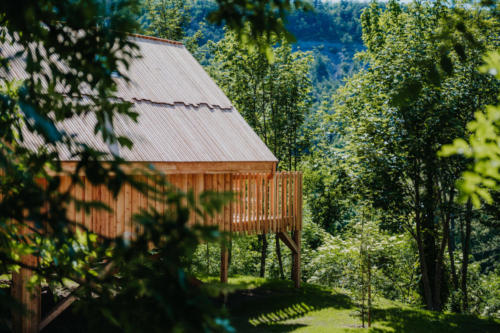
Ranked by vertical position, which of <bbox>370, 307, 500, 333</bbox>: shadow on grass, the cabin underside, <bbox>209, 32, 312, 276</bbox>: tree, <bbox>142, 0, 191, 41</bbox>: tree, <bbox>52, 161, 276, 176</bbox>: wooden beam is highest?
<bbox>142, 0, 191, 41</bbox>: tree

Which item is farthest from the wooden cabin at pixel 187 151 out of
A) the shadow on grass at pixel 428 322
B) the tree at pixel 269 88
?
the tree at pixel 269 88

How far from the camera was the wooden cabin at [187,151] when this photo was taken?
27.1 ft

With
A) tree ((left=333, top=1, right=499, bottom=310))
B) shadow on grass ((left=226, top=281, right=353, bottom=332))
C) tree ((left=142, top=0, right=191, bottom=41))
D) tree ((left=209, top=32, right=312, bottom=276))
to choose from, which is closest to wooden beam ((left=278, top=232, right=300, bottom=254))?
shadow on grass ((left=226, top=281, right=353, bottom=332))

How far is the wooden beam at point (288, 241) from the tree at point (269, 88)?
6.52 meters

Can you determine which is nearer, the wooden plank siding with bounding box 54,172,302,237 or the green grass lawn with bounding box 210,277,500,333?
the wooden plank siding with bounding box 54,172,302,237

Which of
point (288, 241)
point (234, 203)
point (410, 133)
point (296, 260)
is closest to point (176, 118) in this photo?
point (234, 203)

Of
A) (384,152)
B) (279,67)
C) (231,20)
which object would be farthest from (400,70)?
(231,20)

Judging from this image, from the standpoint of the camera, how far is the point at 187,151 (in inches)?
364

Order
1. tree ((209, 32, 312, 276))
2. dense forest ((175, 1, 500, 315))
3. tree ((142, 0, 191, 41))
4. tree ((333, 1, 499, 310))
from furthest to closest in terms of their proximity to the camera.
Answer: tree ((142, 0, 191, 41)) → tree ((209, 32, 312, 276)) → dense forest ((175, 1, 500, 315)) → tree ((333, 1, 499, 310))

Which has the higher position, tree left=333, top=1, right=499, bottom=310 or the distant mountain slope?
the distant mountain slope

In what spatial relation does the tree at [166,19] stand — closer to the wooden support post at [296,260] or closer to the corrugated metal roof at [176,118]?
the corrugated metal roof at [176,118]

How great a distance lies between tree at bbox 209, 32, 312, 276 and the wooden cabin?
7254 mm

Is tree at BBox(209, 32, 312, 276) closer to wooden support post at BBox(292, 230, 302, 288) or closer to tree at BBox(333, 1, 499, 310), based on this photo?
wooden support post at BBox(292, 230, 302, 288)

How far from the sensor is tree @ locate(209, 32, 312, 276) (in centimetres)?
1998
